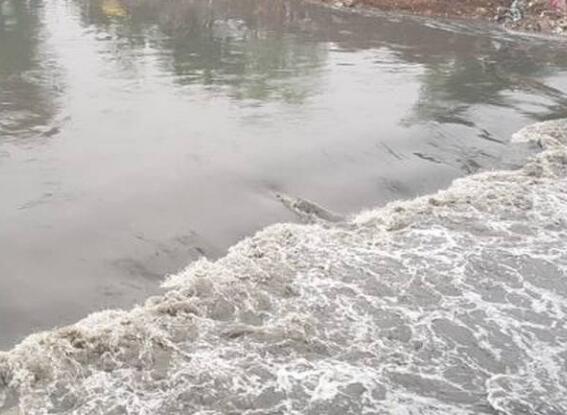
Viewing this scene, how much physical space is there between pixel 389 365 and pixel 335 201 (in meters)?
4.69

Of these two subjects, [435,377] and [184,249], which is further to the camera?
[184,249]

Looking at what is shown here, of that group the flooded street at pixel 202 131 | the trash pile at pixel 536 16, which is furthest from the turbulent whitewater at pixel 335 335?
the trash pile at pixel 536 16

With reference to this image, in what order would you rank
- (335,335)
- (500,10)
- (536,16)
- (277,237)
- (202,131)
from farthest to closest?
(500,10) → (536,16) → (202,131) → (277,237) → (335,335)

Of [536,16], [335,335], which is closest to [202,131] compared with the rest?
[335,335]

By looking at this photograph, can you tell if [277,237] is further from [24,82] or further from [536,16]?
[536,16]

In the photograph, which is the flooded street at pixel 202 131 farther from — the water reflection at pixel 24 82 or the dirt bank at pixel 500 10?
the dirt bank at pixel 500 10

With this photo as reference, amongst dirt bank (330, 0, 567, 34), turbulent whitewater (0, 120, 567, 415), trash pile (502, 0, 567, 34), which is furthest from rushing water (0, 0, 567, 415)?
dirt bank (330, 0, 567, 34)

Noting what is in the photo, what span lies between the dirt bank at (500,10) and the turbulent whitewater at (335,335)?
65.9 feet

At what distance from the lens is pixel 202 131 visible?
48.1ft

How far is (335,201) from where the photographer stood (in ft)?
39.8

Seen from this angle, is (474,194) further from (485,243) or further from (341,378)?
(341,378)

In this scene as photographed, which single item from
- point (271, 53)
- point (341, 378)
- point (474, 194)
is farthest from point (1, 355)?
point (271, 53)

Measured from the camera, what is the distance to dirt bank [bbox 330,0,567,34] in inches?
1139

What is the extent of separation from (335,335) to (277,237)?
262 centimetres
